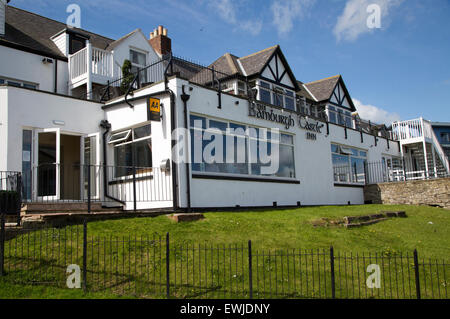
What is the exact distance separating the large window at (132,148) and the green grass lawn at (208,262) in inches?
136

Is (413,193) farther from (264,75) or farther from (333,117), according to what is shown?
(264,75)

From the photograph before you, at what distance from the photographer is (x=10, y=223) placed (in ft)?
32.9

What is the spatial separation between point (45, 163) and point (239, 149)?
665cm

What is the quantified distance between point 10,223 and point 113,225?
241 cm

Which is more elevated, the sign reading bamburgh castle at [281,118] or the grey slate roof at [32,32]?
the grey slate roof at [32,32]

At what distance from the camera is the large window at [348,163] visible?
Answer: 2186 cm

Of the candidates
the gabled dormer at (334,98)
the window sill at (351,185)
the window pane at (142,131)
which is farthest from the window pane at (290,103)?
the window pane at (142,131)

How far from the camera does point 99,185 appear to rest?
14.7m

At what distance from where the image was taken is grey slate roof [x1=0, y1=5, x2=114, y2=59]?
17.8 meters

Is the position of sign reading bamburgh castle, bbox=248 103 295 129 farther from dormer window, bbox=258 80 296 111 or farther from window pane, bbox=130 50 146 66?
window pane, bbox=130 50 146 66

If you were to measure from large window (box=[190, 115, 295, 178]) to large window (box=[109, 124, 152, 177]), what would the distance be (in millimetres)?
1559

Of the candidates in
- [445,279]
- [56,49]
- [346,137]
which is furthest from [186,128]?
[346,137]

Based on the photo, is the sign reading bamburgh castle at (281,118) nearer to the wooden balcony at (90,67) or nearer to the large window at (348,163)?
the large window at (348,163)

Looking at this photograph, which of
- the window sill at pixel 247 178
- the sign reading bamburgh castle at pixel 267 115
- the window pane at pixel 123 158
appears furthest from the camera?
the sign reading bamburgh castle at pixel 267 115
